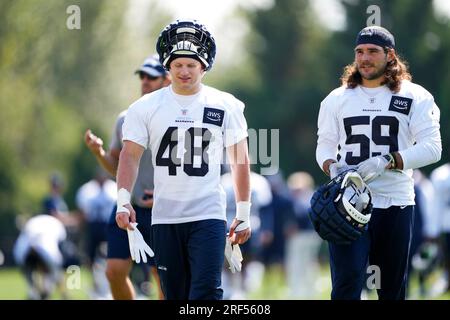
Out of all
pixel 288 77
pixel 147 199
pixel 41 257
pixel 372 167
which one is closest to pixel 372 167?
pixel 372 167

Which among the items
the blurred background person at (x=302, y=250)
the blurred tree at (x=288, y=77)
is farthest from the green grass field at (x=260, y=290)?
the blurred tree at (x=288, y=77)

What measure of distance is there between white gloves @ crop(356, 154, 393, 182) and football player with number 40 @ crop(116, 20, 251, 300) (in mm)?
784

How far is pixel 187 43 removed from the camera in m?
6.95

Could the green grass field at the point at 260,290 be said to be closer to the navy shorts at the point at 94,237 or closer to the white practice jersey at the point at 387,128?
the navy shorts at the point at 94,237

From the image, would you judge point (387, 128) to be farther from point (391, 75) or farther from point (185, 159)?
point (185, 159)

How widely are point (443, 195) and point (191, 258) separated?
8.37 m

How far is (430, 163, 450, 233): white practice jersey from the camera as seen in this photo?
14.3 meters

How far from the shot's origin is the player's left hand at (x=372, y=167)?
6.81 meters

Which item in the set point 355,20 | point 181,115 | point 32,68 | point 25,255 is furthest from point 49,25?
point 181,115

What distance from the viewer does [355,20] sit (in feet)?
121

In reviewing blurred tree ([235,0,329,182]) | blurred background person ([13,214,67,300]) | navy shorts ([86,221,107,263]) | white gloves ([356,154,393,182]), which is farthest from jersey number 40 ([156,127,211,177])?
blurred tree ([235,0,329,182])

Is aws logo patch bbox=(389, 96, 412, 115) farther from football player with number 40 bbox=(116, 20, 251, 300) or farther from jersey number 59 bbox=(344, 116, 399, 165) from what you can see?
football player with number 40 bbox=(116, 20, 251, 300)
